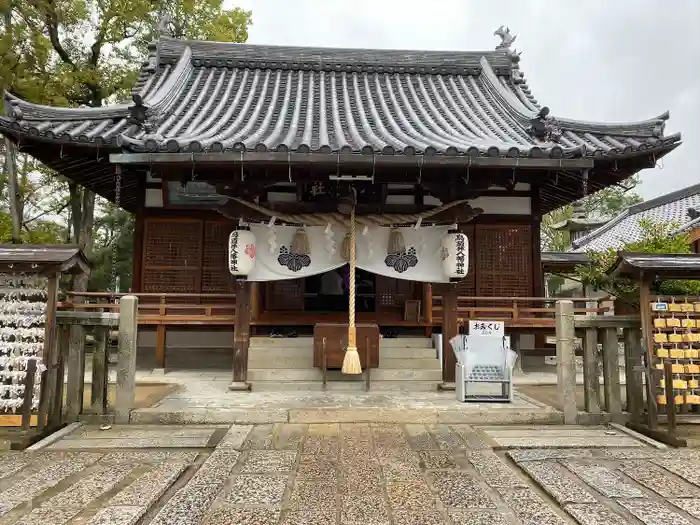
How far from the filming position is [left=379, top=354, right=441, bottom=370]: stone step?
8.36 meters

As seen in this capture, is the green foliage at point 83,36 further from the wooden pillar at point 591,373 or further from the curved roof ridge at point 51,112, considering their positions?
the wooden pillar at point 591,373

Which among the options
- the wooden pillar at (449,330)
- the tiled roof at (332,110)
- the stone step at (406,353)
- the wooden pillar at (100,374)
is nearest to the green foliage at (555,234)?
the tiled roof at (332,110)

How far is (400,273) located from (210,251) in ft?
13.8

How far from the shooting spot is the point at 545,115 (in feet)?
27.3

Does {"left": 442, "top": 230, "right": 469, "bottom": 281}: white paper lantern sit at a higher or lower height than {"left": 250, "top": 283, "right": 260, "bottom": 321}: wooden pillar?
higher

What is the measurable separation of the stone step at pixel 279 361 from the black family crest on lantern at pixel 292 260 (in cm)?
180

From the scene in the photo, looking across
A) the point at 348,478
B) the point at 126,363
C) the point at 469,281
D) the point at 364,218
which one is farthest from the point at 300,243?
the point at 348,478

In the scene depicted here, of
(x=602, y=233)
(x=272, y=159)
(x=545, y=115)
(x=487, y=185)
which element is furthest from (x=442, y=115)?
(x=602, y=233)

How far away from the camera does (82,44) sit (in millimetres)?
15766

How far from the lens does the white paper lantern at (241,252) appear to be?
7.38 m

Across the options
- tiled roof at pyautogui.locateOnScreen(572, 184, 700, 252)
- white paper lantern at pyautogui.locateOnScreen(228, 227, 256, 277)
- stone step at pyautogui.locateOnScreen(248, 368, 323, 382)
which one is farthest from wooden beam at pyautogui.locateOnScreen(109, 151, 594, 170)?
tiled roof at pyautogui.locateOnScreen(572, 184, 700, 252)

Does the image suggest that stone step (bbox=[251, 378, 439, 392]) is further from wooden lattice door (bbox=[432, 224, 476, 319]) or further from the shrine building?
wooden lattice door (bbox=[432, 224, 476, 319])

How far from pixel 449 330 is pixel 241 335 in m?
3.51

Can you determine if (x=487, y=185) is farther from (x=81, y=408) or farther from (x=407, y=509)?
(x=81, y=408)
